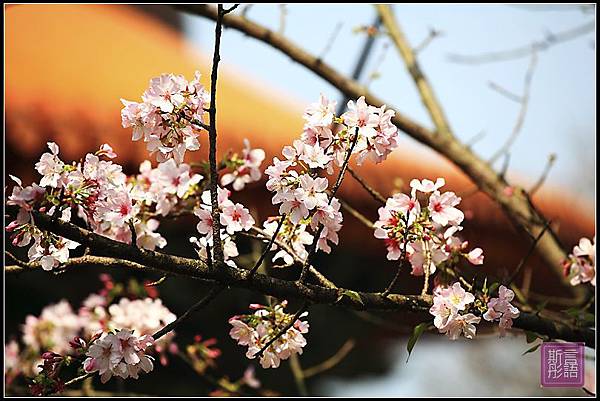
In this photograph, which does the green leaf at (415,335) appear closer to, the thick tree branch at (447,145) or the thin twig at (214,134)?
the thin twig at (214,134)

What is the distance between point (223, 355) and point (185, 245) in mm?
497

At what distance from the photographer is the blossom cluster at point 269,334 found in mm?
669

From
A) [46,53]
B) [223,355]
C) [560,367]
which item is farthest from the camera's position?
[223,355]

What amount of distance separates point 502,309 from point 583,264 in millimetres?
367

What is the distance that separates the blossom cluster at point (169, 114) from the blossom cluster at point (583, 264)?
0.58 meters

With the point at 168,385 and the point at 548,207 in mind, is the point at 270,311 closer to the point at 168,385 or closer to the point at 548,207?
the point at 168,385

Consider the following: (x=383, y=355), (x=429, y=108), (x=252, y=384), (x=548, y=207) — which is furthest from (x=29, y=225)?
(x=383, y=355)

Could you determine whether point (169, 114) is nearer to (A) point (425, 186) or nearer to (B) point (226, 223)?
(B) point (226, 223)

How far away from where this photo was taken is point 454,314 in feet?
2.04

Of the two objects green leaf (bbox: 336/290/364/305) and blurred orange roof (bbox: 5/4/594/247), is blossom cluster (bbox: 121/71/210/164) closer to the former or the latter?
blurred orange roof (bbox: 5/4/594/247)

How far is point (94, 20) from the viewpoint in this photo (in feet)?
7.17

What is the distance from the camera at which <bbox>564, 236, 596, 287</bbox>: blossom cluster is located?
0.93 m

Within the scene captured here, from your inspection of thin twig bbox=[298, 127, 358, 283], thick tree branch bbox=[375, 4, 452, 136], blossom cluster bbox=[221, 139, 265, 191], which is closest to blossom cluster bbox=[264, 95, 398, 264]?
thin twig bbox=[298, 127, 358, 283]

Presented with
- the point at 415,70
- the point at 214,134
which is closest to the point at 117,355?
the point at 214,134
